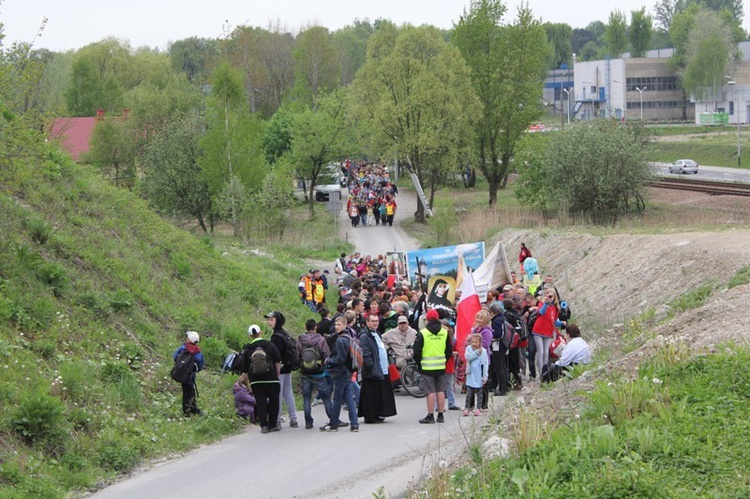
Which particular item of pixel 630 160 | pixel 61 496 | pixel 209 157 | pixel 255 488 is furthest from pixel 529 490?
pixel 209 157

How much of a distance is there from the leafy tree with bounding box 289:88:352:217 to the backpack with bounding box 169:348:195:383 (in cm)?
5261

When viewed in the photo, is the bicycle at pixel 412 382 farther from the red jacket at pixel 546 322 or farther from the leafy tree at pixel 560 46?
the leafy tree at pixel 560 46

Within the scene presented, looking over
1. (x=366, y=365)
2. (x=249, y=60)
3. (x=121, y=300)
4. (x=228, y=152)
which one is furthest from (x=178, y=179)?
(x=249, y=60)

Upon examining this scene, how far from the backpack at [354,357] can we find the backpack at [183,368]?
226 cm

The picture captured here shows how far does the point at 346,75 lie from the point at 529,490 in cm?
13615

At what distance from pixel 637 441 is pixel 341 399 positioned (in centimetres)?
659

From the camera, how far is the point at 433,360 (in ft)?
50.1

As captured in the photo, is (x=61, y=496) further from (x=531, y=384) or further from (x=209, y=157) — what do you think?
(x=209, y=157)

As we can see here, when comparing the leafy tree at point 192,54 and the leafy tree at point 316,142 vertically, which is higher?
the leafy tree at point 192,54

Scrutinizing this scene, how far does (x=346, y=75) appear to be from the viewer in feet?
467

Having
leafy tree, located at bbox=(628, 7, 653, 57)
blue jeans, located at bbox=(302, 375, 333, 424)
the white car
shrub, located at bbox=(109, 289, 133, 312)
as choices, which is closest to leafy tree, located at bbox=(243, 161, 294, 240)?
shrub, located at bbox=(109, 289, 133, 312)

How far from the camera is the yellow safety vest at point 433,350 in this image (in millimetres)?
15250

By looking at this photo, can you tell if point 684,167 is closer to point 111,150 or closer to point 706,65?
point 111,150

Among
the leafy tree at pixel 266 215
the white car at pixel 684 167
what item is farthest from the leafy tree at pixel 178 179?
the white car at pixel 684 167
